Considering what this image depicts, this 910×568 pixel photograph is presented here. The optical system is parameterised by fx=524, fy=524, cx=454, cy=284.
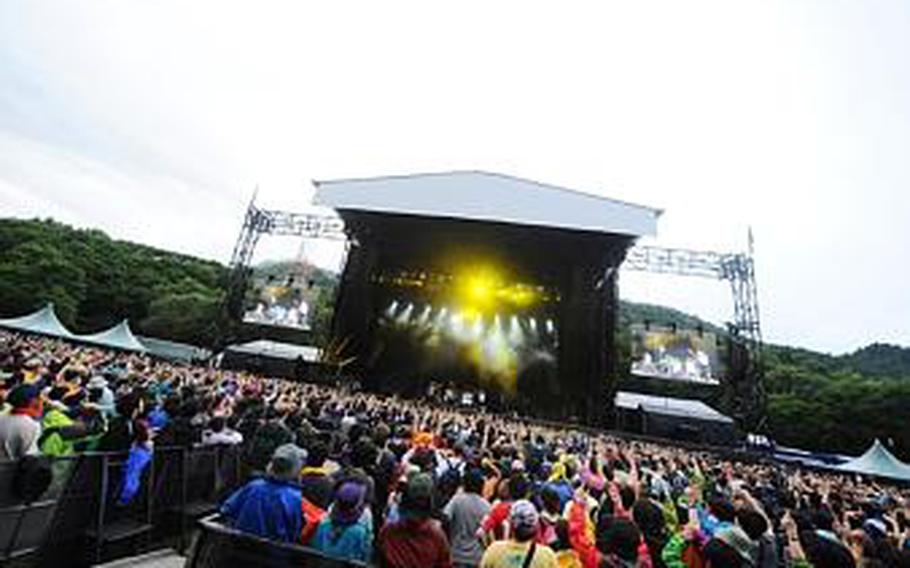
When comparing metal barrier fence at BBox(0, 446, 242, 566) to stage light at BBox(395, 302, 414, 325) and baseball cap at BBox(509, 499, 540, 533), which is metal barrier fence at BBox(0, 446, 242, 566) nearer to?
baseball cap at BBox(509, 499, 540, 533)

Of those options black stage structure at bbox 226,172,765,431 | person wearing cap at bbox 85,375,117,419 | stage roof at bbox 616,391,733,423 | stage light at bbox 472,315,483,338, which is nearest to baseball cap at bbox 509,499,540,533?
person wearing cap at bbox 85,375,117,419

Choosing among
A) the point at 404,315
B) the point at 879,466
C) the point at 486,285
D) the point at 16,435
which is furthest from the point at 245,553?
the point at 879,466

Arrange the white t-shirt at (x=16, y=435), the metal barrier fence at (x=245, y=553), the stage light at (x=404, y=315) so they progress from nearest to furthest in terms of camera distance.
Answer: the metal barrier fence at (x=245, y=553) → the white t-shirt at (x=16, y=435) → the stage light at (x=404, y=315)

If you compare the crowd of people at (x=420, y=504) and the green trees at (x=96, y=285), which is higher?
the green trees at (x=96, y=285)

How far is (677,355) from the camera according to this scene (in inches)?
834

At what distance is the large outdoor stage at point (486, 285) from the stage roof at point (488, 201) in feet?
0.13

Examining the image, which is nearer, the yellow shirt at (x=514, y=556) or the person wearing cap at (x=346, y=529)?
the yellow shirt at (x=514, y=556)

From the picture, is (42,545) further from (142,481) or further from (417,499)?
(417,499)

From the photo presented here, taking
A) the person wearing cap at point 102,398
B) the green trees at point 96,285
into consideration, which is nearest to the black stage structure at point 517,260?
the person wearing cap at point 102,398

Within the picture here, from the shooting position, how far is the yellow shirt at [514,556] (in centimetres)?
244

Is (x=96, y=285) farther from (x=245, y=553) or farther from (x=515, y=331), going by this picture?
(x=245, y=553)

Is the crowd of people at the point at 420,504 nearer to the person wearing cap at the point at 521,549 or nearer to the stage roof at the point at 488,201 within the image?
the person wearing cap at the point at 521,549

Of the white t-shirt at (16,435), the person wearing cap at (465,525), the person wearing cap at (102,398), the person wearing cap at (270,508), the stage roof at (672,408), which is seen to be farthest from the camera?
the stage roof at (672,408)

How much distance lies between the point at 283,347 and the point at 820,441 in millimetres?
35595
